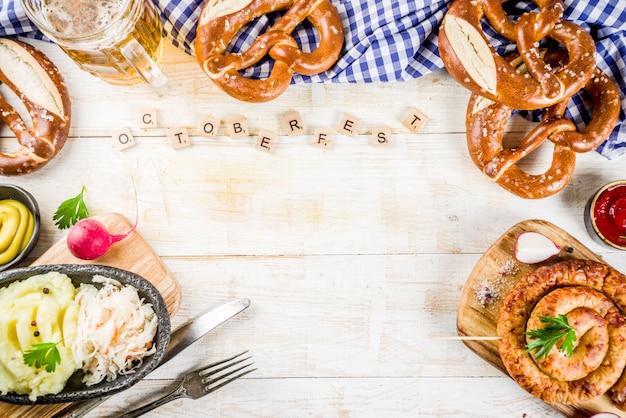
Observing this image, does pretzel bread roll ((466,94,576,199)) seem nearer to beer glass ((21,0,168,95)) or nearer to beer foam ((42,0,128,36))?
beer glass ((21,0,168,95))

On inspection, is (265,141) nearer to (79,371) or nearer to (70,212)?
(70,212)

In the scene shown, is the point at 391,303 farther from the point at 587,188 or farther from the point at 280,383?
the point at 587,188

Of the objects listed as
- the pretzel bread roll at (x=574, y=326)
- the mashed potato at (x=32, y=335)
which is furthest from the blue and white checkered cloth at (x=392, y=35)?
the mashed potato at (x=32, y=335)

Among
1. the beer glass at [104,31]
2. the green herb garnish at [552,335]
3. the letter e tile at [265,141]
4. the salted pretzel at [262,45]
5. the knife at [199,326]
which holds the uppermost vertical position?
the beer glass at [104,31]

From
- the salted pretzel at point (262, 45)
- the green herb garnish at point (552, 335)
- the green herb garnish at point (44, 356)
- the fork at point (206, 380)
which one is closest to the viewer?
the green herb garnish at point (44, 356)

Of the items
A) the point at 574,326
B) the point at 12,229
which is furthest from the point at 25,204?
the point at 574,326

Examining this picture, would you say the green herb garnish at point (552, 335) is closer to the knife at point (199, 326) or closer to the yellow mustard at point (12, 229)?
the knife at point (199, 326)

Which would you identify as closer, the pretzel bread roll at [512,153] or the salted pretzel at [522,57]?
the salted pretzel at [522,57]
